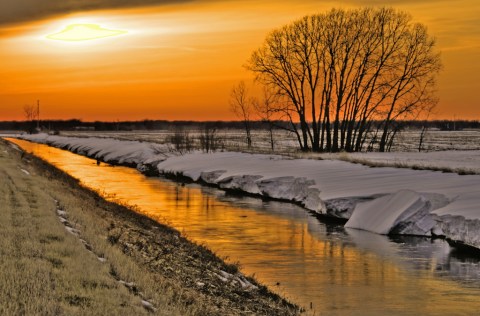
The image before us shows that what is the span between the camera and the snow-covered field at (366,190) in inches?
925

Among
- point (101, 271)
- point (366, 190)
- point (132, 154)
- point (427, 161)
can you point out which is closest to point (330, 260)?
point (101, 271)

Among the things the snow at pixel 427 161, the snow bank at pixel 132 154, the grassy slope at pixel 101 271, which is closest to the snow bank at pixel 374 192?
the snow at pixel 427 161

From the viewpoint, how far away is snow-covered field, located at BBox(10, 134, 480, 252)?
925 inches

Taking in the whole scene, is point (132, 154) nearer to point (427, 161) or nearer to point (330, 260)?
point (427, 161)

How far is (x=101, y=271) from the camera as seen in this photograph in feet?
40.4

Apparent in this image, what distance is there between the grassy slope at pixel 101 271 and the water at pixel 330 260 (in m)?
1.38

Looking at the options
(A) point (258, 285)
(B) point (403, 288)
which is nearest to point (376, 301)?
(B) point (403, 288)

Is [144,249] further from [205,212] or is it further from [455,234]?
[205,212]

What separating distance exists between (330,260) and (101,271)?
894cm

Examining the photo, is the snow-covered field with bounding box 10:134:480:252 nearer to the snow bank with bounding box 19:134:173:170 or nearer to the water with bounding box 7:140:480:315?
the water with bounding box 7:140:480:315

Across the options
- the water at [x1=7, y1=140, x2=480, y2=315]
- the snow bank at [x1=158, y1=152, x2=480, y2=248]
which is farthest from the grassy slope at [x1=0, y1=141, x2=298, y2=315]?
the snow bank at [x1=158, y1=152, x2=480, y2=248]

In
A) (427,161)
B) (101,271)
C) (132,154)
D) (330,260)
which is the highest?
(427,161)

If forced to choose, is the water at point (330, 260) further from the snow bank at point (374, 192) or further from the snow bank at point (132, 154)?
the snow bank at point (132, 154)

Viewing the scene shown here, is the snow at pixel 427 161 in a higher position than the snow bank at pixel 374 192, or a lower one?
higher
